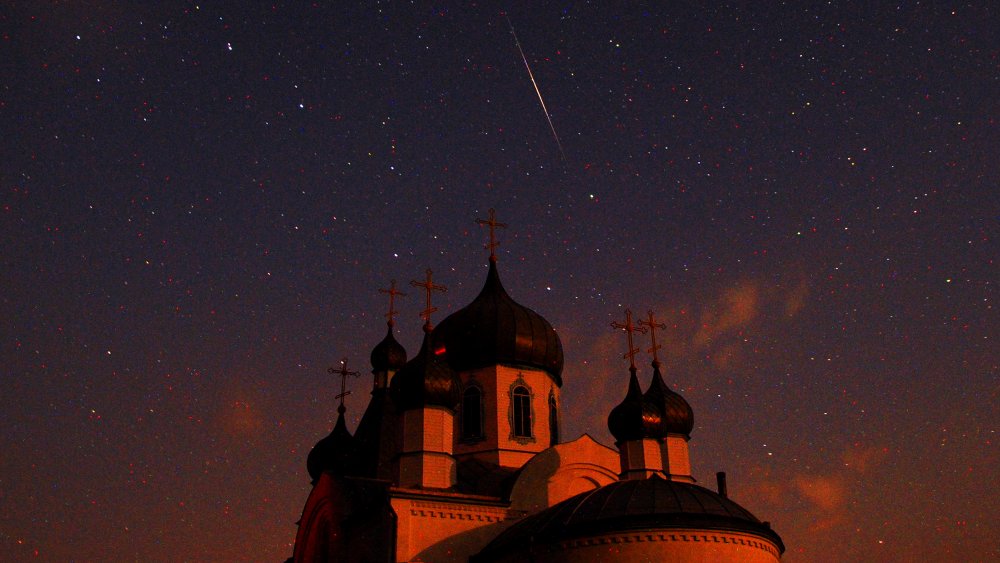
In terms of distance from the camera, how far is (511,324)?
25.5 m

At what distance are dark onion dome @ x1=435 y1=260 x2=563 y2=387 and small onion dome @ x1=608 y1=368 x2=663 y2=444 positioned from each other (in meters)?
3.04

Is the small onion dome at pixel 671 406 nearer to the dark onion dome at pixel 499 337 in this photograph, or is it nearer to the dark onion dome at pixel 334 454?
the dark onion dome at pixel 499 337

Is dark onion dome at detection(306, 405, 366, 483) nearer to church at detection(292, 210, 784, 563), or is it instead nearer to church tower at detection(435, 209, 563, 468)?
church at detection(292, 210, 784, 563)

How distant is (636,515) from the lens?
17.3 metres

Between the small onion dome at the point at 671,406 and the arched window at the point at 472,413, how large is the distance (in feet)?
14.8

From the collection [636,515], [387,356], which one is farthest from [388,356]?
[636,515]

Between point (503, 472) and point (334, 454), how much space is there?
781cm

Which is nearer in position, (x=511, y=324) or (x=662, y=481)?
(x=662, y=481)

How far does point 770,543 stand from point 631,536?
114 inches

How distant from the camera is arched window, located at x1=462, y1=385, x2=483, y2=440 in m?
24.2

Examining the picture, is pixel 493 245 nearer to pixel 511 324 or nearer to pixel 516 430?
pixel 511 324

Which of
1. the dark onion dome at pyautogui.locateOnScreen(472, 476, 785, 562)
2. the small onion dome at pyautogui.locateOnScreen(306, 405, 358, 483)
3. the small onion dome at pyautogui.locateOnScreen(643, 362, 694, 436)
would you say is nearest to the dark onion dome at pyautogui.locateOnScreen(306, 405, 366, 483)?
the small onion dome at pyautogui.locateOnScreen(306, 405, 358, 483)

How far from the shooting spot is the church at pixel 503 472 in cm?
1745

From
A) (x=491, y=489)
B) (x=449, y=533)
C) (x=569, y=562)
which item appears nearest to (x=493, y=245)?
(x=491, y=489)
